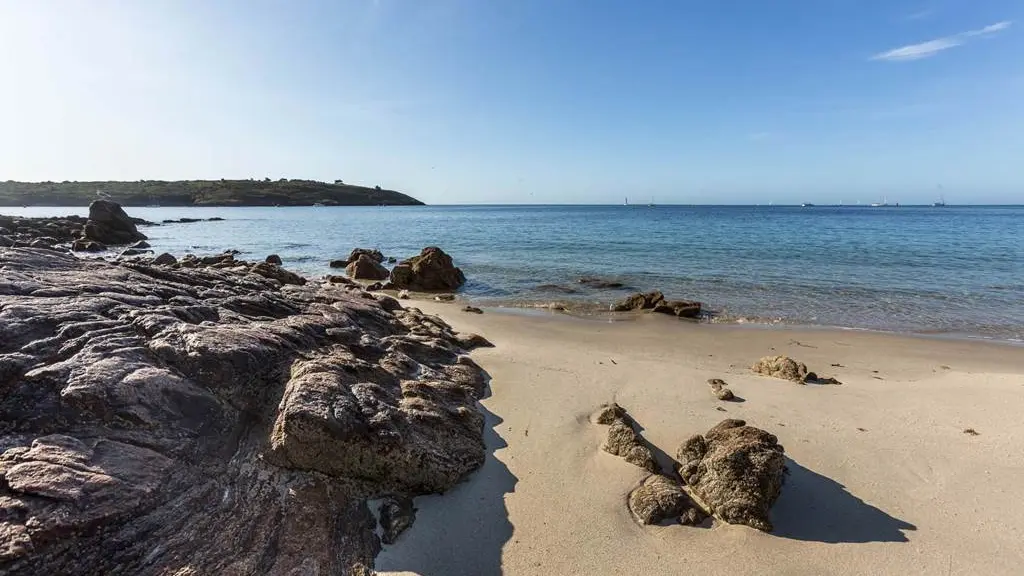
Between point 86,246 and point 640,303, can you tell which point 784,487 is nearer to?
point 640,303

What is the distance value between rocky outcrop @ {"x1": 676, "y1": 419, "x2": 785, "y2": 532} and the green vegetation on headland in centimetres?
13061

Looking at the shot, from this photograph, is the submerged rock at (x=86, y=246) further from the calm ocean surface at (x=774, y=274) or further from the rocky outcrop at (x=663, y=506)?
the rocky outcrop at (x=663, y=506)

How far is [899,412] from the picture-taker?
666cm

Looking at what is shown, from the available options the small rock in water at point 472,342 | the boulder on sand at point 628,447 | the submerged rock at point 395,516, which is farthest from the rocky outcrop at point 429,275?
the submerged rock at point 395,516

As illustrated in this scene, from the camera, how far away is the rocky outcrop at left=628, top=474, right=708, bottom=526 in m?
4.30

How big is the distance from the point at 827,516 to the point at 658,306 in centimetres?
981

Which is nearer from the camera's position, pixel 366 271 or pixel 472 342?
pixel 472 342

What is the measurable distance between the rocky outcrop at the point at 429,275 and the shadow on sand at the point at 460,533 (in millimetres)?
14389

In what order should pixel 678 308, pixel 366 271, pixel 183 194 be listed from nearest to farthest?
pixel 678 308 < pixel 366 271 < pixel 183 194

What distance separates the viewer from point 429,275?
1889 cm

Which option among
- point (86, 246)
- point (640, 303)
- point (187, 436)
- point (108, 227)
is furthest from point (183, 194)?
point (187, 436)

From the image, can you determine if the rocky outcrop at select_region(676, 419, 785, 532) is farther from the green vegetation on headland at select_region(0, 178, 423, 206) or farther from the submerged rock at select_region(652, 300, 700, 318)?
the green vegetation on headland at select_region(0, 178, 423, 206)

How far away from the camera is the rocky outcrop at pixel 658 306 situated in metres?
13.6

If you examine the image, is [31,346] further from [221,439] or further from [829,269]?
[829,269]
